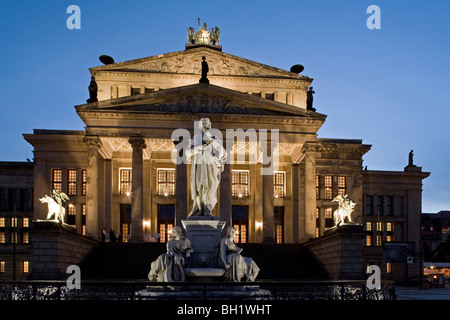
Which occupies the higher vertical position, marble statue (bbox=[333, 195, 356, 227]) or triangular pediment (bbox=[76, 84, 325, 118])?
triangular pediment (bbox=[76, 84, 325, 118])

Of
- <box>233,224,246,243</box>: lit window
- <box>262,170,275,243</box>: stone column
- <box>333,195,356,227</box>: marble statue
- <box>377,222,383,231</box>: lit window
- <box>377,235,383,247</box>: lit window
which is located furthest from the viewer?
<box>377,235,383,247</box>: lit window

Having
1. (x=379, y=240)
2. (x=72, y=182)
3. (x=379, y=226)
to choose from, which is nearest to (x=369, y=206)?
(x=379, y=226)

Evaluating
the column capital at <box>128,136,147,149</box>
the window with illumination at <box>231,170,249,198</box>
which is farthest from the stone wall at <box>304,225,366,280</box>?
the window with illumination at <box>231,170,249,198</box>

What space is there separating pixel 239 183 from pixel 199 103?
45.8 ft

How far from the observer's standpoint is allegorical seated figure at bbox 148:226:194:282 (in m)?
14.9

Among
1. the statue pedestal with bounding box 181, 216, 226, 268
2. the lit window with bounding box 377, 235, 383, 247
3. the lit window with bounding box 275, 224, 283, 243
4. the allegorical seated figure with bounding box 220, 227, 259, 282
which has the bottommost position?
the lit window with bounding box 377, 235, 383, 247

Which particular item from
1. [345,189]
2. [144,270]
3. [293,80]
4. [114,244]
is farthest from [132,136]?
[345,189]

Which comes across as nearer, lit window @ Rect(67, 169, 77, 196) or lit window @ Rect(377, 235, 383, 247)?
lit window @ Rect(67, 169, 77, 196)

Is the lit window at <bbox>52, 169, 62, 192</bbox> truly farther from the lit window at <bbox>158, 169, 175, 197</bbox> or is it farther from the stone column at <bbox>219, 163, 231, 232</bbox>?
the stone column at <bbox>219, 163, 231, 232</bbox>

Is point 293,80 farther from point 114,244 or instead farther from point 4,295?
point 4,295

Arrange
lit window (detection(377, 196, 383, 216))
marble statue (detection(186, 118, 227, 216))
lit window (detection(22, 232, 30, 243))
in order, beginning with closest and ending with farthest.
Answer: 1. marble statue (detection(186, 118, 227, 216))
2. lit window (detection(22, 232, 30, 243))
3. lit window (detection(377, 196, 383, 216))

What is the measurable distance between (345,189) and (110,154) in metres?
27.5

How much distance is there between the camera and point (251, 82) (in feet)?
193

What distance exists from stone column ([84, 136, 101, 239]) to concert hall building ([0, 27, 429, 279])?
0.09 metres
